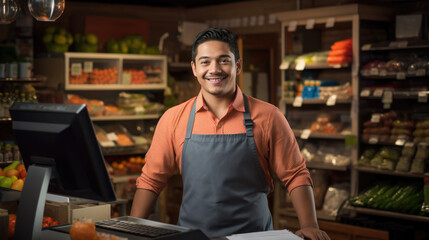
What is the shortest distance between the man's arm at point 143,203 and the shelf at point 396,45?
3228 millimetres

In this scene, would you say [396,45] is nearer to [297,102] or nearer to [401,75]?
[401,75]

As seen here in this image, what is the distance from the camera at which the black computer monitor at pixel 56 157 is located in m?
1.98

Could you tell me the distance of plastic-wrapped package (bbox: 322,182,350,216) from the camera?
19.5 ft

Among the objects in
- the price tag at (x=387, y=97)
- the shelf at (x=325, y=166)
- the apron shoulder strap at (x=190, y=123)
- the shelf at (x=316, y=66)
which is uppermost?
the shelf at (x=316, y=66)

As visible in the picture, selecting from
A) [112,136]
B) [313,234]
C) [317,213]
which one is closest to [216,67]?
[313,234]

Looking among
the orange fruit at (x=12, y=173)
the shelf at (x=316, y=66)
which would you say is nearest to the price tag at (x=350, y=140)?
the shelf at (x=316, y=66)

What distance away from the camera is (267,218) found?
311cm

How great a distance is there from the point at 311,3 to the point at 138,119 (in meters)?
2.42

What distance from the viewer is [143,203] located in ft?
9.77

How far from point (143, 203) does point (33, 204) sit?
981 mm

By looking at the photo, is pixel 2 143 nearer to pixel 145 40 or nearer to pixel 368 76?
pixel 145 40

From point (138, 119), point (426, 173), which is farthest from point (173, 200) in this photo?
point (426, 173)

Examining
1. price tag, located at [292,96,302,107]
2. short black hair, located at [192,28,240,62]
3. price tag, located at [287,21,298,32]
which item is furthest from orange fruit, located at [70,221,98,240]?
price tag, located at [287,21,298,32]

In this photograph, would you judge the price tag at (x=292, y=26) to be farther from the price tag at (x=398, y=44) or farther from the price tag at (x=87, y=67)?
the price tag at (x=87, y=67)
